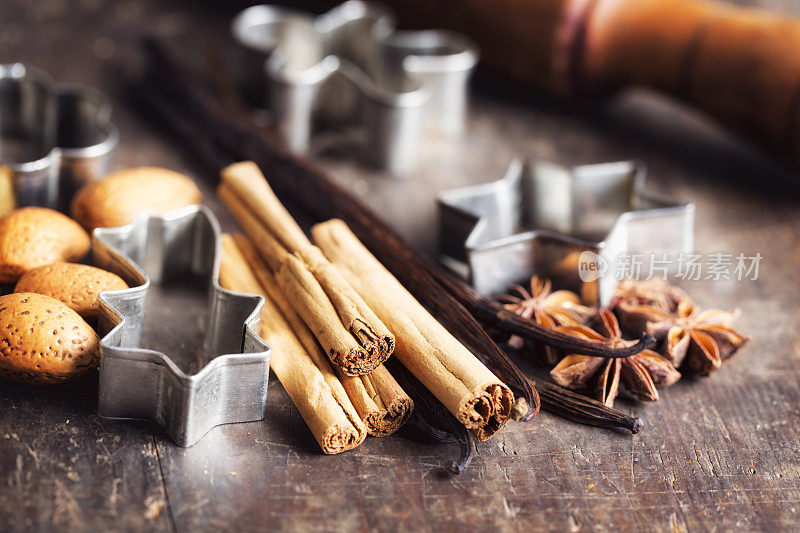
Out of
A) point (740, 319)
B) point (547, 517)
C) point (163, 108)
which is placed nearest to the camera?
point (547, 517)

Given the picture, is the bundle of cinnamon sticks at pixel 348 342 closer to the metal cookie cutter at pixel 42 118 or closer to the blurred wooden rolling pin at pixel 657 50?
the metal cookie cutter at pixel 42 118

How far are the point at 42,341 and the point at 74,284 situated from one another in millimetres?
136

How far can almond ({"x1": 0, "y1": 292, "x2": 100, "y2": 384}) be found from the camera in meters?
1.19

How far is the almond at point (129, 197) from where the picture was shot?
151 centimetres

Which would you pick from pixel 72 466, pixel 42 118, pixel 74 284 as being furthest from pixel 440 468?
pixel 42 118

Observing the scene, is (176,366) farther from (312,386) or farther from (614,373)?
(614,373)

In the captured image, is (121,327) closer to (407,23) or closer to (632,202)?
(632,202)

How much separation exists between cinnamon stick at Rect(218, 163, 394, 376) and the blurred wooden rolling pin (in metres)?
0.92

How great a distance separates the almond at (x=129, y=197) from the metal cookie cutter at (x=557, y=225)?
49 cm

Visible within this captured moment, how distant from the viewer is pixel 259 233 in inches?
58.9

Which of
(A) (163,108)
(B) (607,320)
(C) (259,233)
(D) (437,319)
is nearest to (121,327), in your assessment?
(C) (259,233)

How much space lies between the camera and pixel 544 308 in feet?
4.83

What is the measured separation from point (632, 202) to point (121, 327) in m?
1.04
